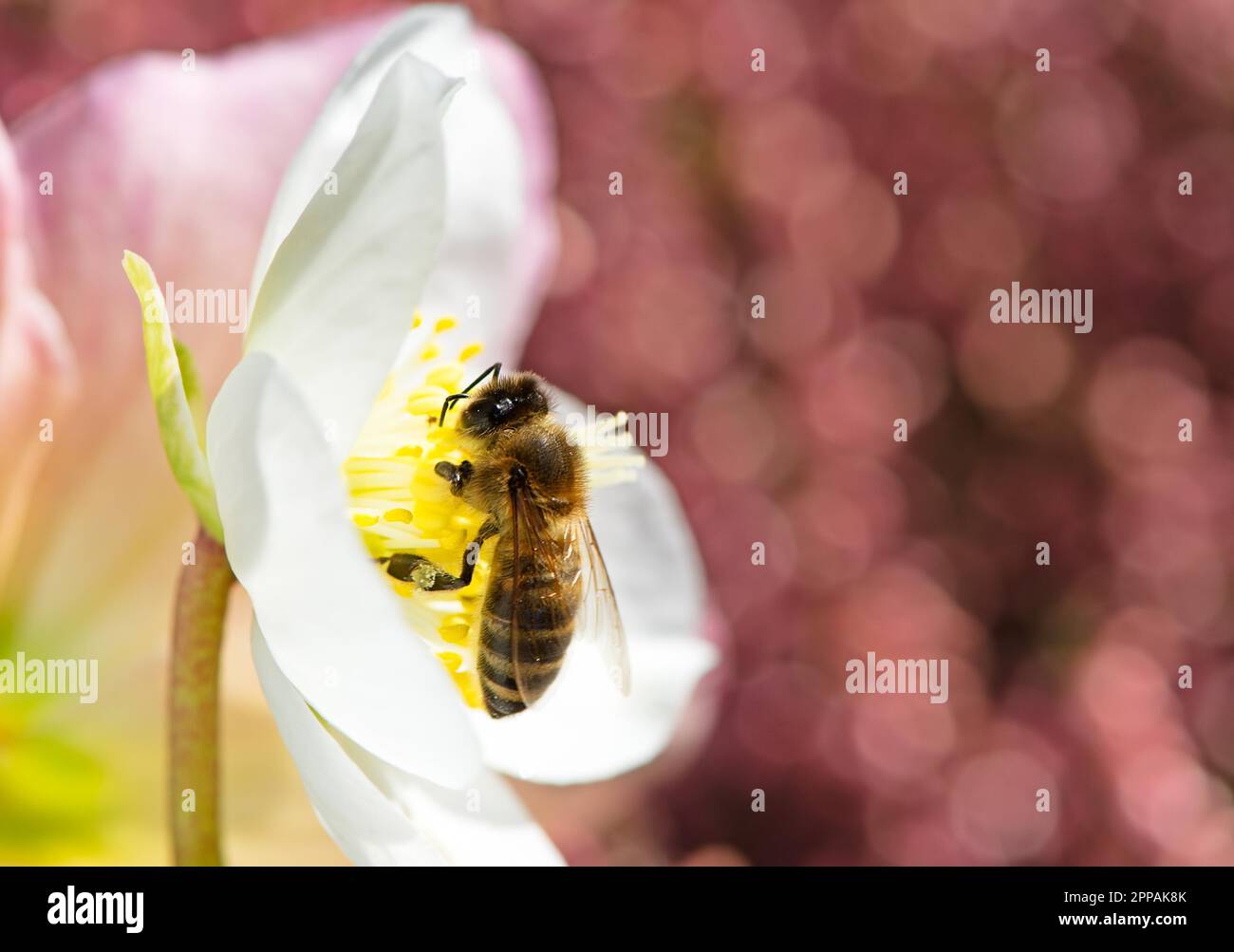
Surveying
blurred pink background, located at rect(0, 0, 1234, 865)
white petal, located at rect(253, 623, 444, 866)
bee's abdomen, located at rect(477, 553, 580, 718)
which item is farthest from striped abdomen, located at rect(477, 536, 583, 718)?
blurred pink background, located at rect(0, 0, 1234, 865)

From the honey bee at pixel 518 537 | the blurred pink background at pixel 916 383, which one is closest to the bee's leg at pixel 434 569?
the honey bee at pixel 518 537

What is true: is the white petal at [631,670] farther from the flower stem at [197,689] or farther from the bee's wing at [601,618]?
the flower stem at [197,689]

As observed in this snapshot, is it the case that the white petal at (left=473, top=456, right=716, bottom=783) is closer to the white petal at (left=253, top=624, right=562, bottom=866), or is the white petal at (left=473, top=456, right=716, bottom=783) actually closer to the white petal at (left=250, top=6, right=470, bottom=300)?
the white petal at (left=253, top=624, right=562, bottom=866)

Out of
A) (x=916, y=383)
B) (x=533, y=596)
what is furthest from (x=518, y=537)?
(x=916, y=383)

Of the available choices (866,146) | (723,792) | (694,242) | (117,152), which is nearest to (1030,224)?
(866,146)
